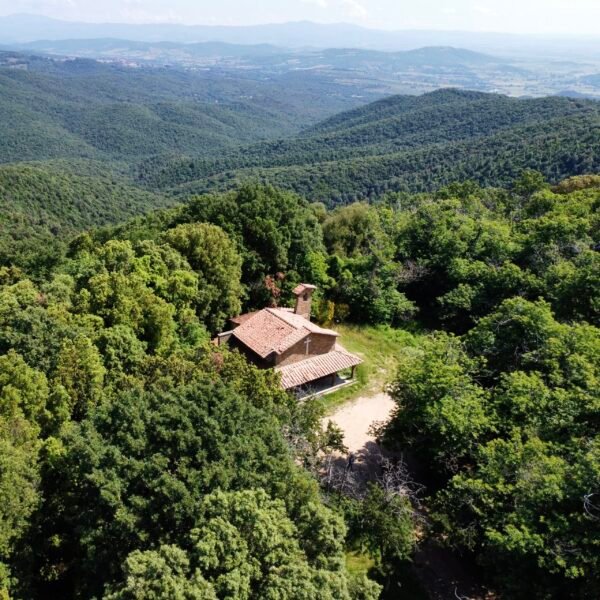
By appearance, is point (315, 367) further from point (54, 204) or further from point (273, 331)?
point (54, 204)

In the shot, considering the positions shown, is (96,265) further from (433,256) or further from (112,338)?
(433,256)

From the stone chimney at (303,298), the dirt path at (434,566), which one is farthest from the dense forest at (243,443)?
the stone chimney at (303,298)

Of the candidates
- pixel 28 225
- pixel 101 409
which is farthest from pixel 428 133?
pixel 101 409

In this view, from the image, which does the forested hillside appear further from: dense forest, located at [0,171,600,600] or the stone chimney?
dense forest, located at [0,171,600,600]

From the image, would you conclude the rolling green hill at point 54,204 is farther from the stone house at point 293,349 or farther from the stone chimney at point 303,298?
the stone house at point 293,349

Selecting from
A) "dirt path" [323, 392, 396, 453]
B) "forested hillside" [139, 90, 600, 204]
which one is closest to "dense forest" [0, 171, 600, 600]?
"dirt path" [323, 392, 396, 453]

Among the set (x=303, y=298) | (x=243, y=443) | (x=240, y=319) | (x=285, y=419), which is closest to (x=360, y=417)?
(x=285, y=419)
